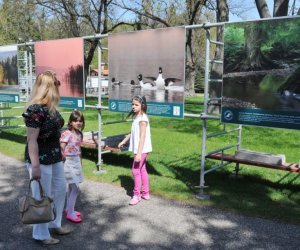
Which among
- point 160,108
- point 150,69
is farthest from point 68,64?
point 160,108

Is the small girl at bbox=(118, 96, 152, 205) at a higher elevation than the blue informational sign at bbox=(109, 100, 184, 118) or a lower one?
lower

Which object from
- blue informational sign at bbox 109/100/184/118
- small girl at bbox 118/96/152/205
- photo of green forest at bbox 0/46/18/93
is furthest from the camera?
photo of green forest at bbox 0/46/18/93

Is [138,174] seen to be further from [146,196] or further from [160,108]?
[160,108]

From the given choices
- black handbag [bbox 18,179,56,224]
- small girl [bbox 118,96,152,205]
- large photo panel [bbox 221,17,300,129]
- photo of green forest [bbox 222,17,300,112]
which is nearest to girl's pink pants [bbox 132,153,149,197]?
small girl [bbox 118,96,152,205]

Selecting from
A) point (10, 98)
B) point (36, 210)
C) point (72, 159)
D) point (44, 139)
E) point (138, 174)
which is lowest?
point (138, 174)

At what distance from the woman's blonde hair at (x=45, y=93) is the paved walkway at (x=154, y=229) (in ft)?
5.16

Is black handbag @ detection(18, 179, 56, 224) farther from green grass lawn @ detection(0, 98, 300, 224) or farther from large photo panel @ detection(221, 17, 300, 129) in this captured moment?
large photo panel @ detection(221, 17, 300, 129)

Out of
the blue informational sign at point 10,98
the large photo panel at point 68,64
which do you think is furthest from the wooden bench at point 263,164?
the blue informational sign at point 10,98

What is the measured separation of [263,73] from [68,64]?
414cm

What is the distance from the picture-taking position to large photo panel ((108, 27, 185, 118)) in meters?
5.79

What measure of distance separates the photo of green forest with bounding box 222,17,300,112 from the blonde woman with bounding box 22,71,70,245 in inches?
103

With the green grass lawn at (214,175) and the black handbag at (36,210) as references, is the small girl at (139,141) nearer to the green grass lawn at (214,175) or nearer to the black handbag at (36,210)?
the green grass lawn at (214,175)

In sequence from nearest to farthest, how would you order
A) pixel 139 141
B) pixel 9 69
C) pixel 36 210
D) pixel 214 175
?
pixel 36 210
pixel 139 141
pixel 214 175
pixel 9 69

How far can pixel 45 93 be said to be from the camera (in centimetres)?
365
